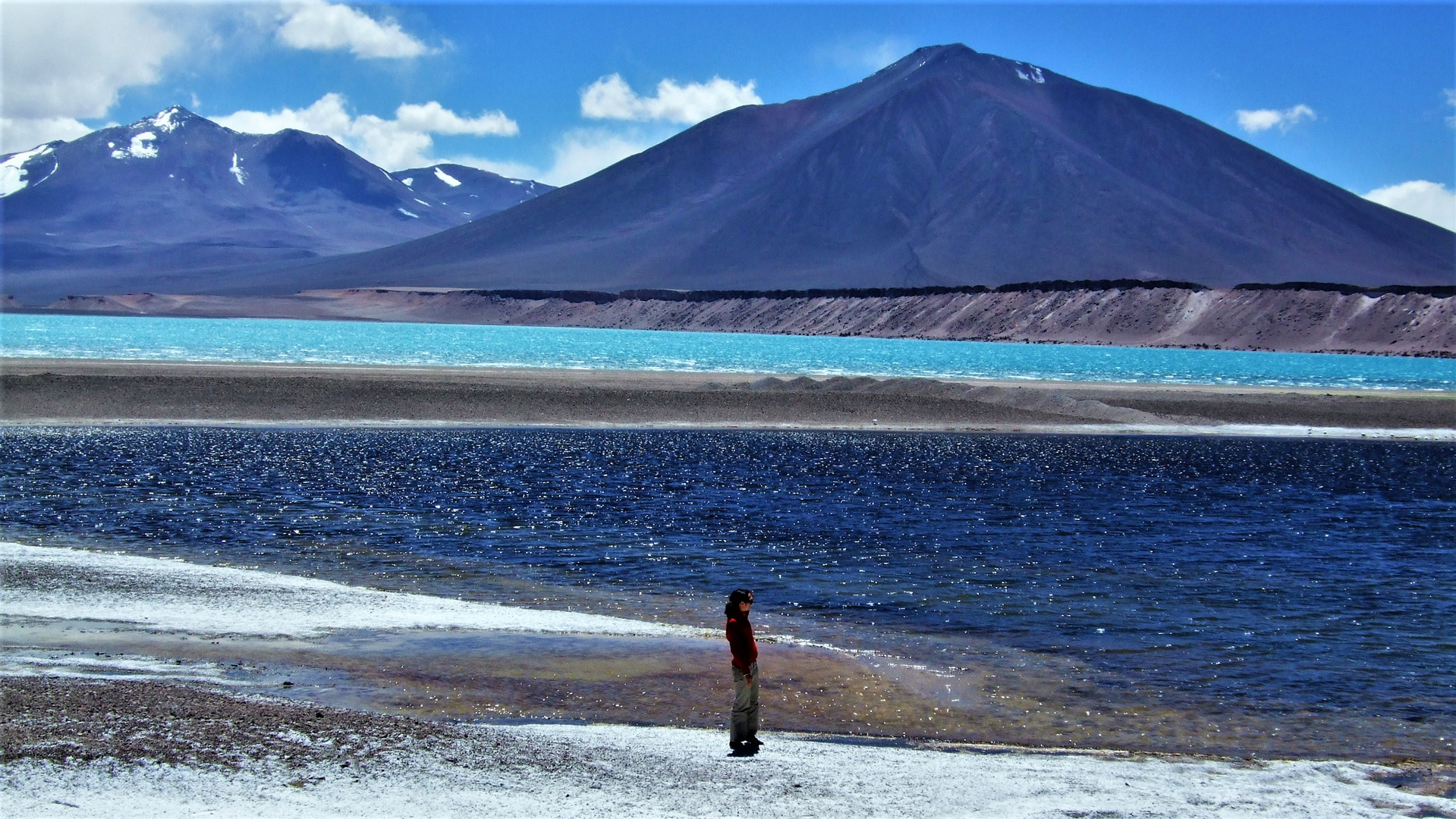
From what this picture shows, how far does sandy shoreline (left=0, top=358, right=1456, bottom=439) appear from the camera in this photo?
38.9 m

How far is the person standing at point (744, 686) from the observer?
10.1 m

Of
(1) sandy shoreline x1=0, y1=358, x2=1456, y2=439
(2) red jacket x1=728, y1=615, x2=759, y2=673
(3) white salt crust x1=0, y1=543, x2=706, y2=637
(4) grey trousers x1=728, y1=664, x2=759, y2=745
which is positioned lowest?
(3) white salt crust x1=0, y1=543, x2=706, y2=637

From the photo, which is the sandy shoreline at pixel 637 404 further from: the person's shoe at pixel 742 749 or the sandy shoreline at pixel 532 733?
the person's shoe at pixel 742 749

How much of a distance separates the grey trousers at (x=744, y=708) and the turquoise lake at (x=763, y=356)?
5779 centimetres

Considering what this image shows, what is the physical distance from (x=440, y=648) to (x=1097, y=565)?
32.6ft

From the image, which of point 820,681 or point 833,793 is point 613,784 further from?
point 820,681

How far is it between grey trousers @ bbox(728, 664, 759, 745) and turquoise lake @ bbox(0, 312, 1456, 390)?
57.8 m

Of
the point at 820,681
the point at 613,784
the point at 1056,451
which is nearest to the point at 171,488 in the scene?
the point at 820,681

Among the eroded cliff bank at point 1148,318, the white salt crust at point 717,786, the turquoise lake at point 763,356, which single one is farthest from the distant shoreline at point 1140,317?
the white salt crust at point 717,786

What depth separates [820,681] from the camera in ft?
41.4

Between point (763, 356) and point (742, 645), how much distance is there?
276 ft

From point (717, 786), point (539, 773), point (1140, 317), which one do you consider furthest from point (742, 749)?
point (1140, 317)

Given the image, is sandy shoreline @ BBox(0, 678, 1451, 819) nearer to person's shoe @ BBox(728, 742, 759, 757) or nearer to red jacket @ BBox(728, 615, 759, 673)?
person's shoe @ BBox(728, 742, 759, 757)

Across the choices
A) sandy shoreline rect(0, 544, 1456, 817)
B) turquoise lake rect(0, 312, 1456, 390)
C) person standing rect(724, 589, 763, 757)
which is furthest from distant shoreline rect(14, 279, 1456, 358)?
person standing rect(724, 589, 763, 757)
